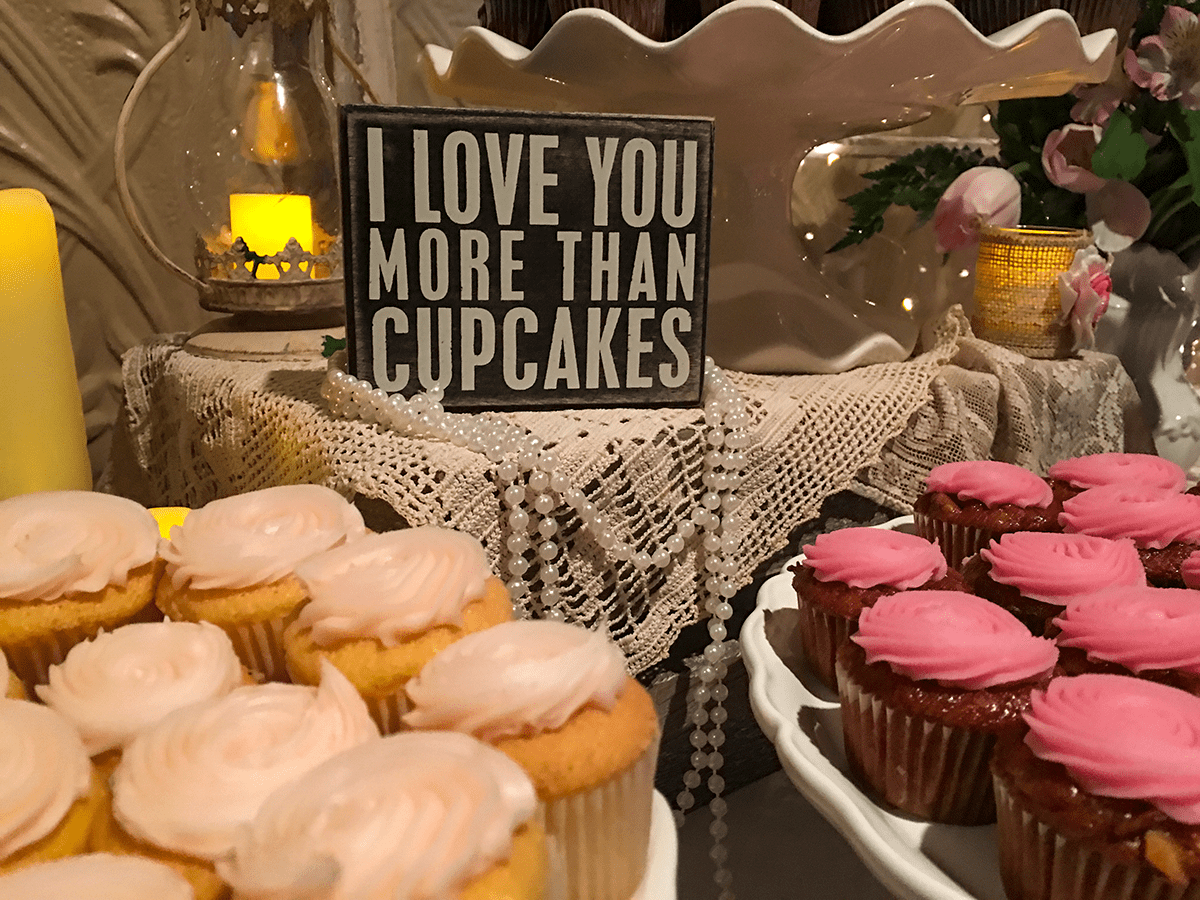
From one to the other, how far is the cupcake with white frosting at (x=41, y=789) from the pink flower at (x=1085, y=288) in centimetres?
97

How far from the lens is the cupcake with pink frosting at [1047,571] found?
640 millimetres

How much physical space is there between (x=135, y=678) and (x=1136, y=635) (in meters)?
0.58

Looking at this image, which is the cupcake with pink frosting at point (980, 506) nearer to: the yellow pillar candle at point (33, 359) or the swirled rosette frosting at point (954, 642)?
the swirled rosette frosting at point (954, 642)

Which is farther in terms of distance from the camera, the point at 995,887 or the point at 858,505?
the point at 858,505

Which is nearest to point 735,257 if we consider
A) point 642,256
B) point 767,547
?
point 642,256

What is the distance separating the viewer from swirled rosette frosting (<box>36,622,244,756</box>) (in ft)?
1.40

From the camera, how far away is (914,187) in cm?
116

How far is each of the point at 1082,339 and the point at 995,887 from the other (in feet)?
2.21

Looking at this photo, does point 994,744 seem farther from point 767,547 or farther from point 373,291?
point 373,291

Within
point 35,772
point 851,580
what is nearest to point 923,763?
point 851,580

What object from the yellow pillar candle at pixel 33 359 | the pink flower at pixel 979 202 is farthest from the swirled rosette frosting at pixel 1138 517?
the yellow pillar candle at pixel 33 359

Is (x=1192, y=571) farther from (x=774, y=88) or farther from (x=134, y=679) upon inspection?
(x=134, y=679)

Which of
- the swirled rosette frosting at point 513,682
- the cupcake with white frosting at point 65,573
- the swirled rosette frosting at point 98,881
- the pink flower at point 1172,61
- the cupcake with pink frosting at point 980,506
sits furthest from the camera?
the pink flower at point 1172,61

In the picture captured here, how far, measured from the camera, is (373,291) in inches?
28.8
